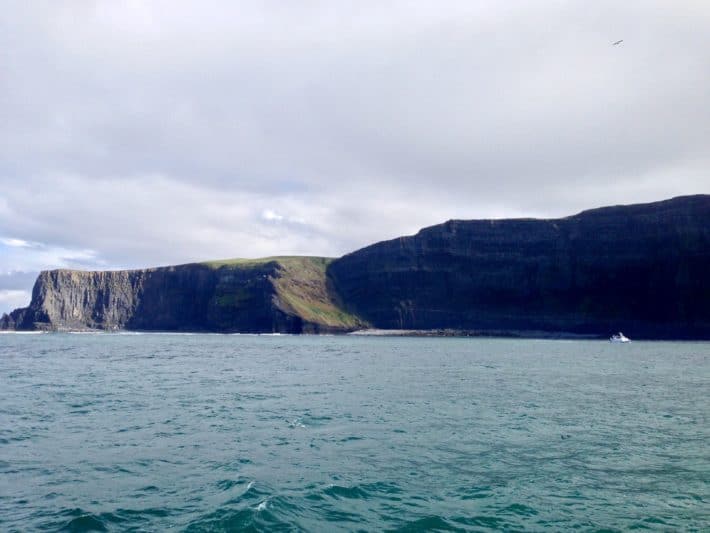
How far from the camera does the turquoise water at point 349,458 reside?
1594 cm

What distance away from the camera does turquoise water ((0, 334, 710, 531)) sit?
15.9 meters

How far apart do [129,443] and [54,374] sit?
32.8m

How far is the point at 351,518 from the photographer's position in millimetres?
15852

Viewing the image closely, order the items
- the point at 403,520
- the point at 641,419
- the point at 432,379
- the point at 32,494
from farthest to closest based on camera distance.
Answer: the point at 432,379
the point at 641,419
the point at 32,494
the point at 403,520

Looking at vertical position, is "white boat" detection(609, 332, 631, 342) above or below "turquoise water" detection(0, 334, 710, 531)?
above

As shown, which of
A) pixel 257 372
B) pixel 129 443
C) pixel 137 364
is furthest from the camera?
pixel 137 364

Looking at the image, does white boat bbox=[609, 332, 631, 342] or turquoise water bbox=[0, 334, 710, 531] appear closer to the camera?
turquoise water bbox=[0, 334, 710, 531]

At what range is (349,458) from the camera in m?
21.8

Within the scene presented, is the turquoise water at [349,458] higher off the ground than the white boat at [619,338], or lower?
lower

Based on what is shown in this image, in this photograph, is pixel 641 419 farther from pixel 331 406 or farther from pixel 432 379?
pixel 432 379

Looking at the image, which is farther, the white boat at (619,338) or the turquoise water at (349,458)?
the white boat at (619,338)

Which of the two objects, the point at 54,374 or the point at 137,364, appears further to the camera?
the point at 137,364

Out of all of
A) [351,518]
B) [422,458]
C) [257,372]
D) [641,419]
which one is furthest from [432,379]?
[351,518]

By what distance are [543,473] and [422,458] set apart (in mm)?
4088
